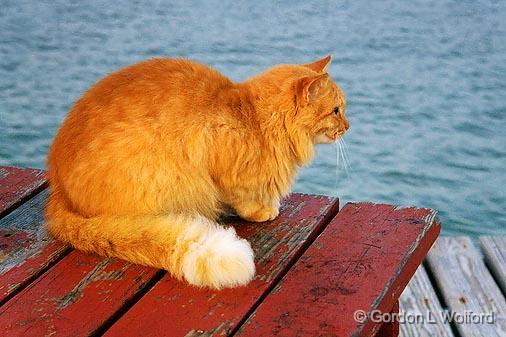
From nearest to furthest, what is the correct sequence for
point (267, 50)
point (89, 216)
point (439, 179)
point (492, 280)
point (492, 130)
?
point (89, 216) < point (492, 280) < point (439, 179) < point (492, 130) < point (267, 50)

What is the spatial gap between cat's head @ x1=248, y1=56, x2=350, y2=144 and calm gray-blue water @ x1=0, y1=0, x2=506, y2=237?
93.3 inches

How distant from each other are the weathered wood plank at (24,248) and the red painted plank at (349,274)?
1.63 ft

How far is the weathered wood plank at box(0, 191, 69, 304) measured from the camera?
172 cm

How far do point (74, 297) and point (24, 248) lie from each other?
0.30 meters

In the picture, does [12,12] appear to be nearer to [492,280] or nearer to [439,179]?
[439,179]

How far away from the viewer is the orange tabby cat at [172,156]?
180 cm

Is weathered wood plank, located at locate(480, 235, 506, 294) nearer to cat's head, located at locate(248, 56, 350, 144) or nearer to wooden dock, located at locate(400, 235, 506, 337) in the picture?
wooden dock, located at locate(400, 235, 506, 337)

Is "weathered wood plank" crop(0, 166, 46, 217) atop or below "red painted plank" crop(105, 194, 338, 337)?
below

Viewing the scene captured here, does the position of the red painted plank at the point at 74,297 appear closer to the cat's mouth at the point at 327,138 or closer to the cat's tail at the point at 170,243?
the cat's tail at the point at 170,243


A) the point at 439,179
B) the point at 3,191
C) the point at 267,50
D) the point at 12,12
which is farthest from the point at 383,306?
the point at 12,12

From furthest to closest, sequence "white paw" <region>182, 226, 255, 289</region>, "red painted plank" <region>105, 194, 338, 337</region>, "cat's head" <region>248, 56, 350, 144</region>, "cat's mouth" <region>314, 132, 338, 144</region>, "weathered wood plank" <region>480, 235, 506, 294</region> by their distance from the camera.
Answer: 1. "weathered wood plank" <region>480, 235, 506, 294</region>
2. "cat's mouth" <region>314, 132, 338, 144</region>
3. "cat's head" <region>248, 56, 350, 144</region>
4. "white paw" <region>182, 226, 255, 289</region>
5. "red painted plank" <region>105, 194, 338, 337</region>

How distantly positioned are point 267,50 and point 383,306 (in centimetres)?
476

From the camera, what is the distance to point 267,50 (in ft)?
20.5
